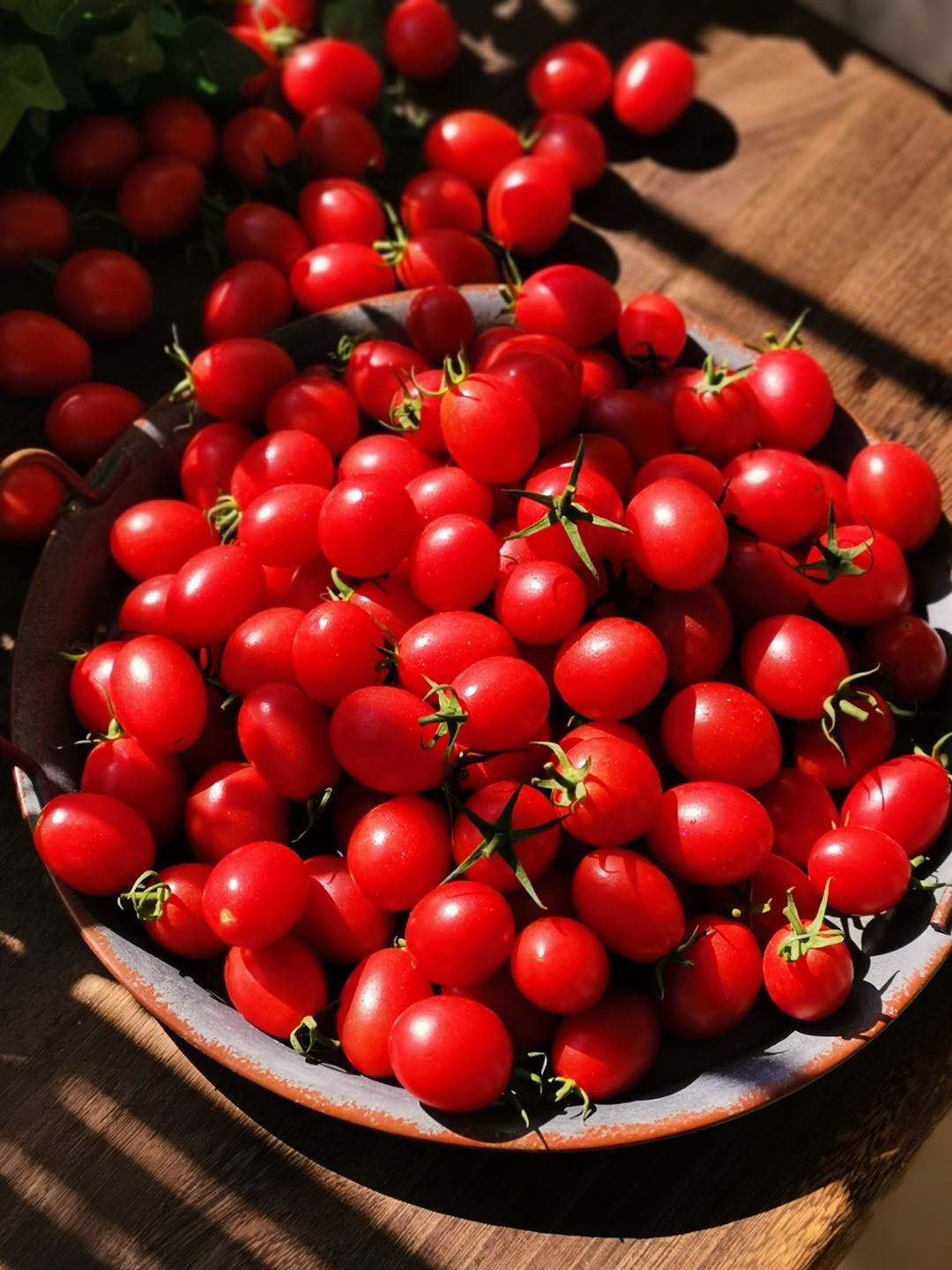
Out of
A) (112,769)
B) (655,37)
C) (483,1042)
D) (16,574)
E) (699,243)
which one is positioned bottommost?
(16,574)

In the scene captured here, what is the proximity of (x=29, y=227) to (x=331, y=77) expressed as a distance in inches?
16.5

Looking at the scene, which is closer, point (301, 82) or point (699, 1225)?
point (699, 1225)

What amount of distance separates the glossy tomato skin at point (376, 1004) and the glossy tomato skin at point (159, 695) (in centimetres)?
25

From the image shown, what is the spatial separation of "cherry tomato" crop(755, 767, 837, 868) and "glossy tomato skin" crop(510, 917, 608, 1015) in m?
0.21

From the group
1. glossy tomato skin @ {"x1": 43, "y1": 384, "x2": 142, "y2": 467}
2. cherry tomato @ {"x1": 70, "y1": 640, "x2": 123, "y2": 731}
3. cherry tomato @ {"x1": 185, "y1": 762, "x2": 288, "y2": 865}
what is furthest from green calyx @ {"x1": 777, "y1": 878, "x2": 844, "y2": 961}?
glossy tomato skin @ {"x1": 43, "y1": 384, "x2": 142, "y2": 467}

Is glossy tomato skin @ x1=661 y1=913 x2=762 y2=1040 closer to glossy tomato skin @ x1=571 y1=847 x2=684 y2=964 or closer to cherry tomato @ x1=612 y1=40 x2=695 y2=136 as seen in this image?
glossy tomato skin @ x1=571 y1=847 x2=684 y2=964

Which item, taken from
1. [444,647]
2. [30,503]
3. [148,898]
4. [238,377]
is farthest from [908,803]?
[30,503]

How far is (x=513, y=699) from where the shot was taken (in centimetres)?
101

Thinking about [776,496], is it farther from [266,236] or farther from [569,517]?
[266,236]

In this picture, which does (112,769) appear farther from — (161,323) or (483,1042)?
(161,323)

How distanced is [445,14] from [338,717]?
1.07m

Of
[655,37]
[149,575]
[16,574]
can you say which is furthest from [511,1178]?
[655,37]

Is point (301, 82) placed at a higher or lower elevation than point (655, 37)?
lower

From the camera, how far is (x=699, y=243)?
1.59 metres
